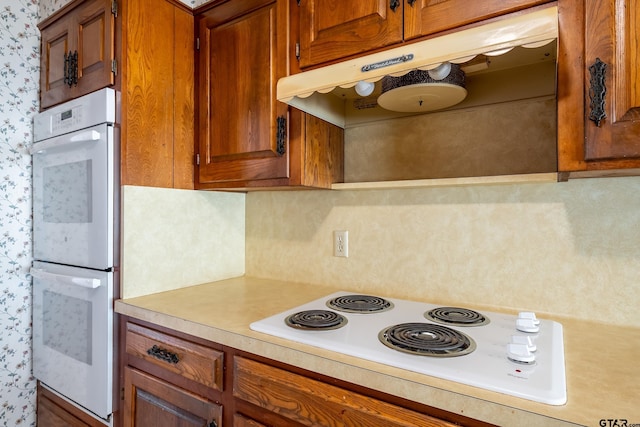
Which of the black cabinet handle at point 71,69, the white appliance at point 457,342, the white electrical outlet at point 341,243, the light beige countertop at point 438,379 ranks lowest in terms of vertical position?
the light beige countertop at point 438,379

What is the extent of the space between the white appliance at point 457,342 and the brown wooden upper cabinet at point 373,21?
2.79 ft

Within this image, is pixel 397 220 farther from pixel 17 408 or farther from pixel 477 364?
pixel 17 408

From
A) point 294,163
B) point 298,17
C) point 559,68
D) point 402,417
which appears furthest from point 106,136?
point 559,68

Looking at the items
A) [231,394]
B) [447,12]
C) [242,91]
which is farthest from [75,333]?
[447,12]

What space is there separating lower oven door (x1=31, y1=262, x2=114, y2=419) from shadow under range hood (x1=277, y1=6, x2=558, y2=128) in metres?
1.08

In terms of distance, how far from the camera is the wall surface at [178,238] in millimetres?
1404

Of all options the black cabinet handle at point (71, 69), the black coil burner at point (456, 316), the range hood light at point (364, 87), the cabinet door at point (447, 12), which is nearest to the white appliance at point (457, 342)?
the black coil burner at point (456, 316)

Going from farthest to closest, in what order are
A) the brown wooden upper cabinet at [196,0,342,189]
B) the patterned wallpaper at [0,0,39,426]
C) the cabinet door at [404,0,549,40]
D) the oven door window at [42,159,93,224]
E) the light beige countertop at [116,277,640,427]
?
1. the patterned wallpaper at [0,0,39,426]
2. the oven door window at [42,159,93,224]
3. the brown wooden upper cabinet at [196,0,342,189]
4. the cabinet door at [404,0,549,40]
5. the light beige countertop at [116,277,640,427]

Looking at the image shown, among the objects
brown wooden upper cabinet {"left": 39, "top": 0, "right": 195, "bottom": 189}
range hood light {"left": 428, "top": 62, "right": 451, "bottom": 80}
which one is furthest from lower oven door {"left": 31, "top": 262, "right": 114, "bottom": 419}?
range hood light {"left": 428, "top": 62, "right": 451, "bottom": 80}

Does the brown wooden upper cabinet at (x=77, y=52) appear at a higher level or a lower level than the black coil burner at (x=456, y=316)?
higher

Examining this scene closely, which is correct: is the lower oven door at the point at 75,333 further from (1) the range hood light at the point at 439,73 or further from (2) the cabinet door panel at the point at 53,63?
(1) the range hood light at the point at 439,73

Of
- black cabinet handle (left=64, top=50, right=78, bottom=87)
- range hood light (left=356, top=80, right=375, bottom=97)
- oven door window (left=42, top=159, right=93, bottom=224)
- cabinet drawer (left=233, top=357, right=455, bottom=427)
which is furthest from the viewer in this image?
black cabinet handle (left=64, top=50, right=78, bottom=87)

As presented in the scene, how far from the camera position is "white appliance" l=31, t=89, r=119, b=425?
1.38 metres

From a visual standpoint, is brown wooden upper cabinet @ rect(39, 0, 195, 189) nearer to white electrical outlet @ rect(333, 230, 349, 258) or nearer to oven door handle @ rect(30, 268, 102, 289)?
oven door handle @ rect(30, 268, 102, 289)
